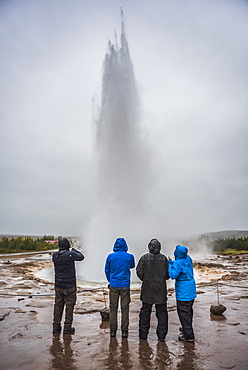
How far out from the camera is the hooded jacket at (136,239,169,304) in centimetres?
498

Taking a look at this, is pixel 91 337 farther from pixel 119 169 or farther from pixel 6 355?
pixel 119 169

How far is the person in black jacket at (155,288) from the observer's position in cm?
499

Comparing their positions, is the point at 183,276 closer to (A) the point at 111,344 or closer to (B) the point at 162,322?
(B) the point at 162,322

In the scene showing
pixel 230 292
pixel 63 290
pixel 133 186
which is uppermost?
pixel 133 186

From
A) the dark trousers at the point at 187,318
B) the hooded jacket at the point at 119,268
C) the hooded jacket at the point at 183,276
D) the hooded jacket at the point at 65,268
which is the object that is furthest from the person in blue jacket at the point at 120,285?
the dark trousers at the point at 187,318

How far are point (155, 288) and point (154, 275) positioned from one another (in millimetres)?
232

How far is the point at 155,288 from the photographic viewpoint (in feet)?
16.4

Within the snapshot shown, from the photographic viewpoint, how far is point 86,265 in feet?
51.2

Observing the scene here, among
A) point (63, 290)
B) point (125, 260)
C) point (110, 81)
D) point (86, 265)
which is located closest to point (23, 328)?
point (63, 290)

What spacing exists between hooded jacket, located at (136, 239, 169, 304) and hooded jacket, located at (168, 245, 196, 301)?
174 mm

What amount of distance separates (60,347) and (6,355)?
2.87ft

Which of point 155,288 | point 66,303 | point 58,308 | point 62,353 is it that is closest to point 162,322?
point 155,288

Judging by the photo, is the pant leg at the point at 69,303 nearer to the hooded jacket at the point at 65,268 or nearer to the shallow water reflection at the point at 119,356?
the hooded jacket at the point at 65,268

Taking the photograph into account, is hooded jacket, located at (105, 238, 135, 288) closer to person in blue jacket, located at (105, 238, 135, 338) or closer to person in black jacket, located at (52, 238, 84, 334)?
person in blue jacket, located at (105, 238, 135, 338)
